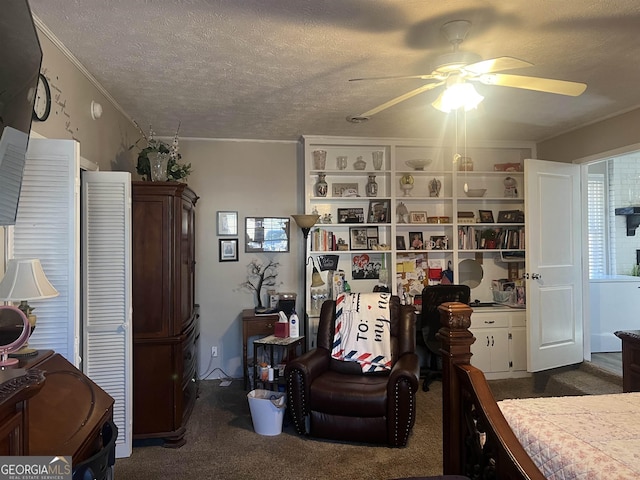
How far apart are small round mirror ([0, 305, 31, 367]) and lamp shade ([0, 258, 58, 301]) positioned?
0.06 metres

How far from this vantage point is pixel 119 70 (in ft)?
9.05

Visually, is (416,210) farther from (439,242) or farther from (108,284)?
(108,284)

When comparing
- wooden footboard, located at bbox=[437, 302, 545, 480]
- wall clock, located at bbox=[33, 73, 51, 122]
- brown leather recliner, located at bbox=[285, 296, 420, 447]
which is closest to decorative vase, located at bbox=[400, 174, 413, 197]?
brown leather recliner, located at bbox=[285, 296, 420, 447]

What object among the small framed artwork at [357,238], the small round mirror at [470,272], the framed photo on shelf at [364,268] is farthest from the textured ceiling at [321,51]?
the small round mirror at [470,272]

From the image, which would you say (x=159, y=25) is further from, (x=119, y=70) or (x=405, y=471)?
(x=405, y=471)

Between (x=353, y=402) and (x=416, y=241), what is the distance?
7.30ft

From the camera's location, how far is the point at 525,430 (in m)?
1.48

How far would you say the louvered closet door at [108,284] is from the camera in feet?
9.04

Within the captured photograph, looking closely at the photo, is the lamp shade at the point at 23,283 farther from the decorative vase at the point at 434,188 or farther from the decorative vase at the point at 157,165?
the decorative vase at the point at 434,188

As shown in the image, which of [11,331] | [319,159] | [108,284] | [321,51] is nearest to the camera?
[11,331]

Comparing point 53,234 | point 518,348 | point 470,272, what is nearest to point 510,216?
point 470,272

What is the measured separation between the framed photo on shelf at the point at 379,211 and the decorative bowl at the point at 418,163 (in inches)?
18.7

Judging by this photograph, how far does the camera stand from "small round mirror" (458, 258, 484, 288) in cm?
492

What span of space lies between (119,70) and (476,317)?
12.4 ft
